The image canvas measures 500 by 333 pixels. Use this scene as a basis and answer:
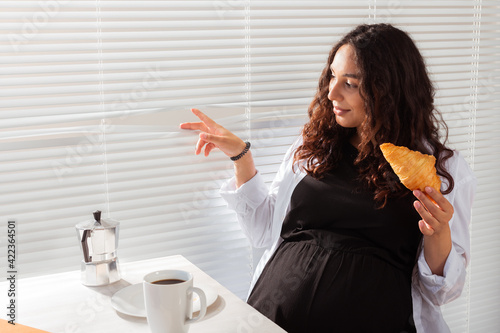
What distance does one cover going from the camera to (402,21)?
1.78 meters

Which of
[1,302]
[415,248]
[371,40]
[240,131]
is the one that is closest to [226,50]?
[240,131]

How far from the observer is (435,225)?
1256 mm

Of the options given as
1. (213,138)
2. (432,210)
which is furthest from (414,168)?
(213,138)

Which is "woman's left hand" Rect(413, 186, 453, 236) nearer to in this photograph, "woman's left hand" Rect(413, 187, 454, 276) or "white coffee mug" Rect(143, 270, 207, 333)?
"woman's left hand" Rect(413, 187, 454, 276)

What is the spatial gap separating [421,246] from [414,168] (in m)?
0.30

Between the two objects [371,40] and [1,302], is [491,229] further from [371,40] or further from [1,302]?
[1,302]

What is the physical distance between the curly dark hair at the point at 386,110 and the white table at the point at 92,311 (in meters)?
0.51

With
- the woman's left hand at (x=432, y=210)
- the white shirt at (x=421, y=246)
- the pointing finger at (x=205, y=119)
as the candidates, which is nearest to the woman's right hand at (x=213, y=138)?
the pointing finger at (x=205, y=119)

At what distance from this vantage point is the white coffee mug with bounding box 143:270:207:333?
921mm

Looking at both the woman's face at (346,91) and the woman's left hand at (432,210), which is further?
the woman's face at (346,91)

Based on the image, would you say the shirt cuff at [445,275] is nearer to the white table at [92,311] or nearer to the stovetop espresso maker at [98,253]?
the white table at [92,311]

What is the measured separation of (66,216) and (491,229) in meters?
1.55

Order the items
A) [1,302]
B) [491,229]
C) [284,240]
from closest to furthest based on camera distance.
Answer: [1,302] < [284,240] < [491,229]

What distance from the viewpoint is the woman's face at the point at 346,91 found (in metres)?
1.44
